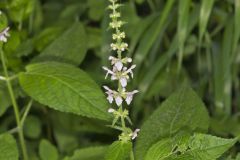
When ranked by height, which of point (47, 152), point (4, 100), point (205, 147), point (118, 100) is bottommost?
point (205, 147)

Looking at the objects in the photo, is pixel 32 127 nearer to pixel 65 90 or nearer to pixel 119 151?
pixel 65 90

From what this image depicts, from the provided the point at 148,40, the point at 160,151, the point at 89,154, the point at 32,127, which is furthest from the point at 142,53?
the point at 160,151

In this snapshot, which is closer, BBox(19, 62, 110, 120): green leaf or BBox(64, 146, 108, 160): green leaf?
BBox(19, 62, 110, 120): green leaf

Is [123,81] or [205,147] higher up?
[123,81]

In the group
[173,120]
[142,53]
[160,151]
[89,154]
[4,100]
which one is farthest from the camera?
[142,53]

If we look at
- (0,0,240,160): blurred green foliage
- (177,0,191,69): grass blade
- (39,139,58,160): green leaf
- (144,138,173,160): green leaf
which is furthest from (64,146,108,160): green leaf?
(177,0,191,69): grass blade

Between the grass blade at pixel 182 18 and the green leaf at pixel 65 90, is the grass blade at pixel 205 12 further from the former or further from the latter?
the green leaf at pixel 65 90

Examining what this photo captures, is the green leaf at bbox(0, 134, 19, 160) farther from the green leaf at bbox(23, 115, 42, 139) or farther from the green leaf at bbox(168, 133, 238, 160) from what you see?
the green leaf at bbox(23, 115, 42, 139)
